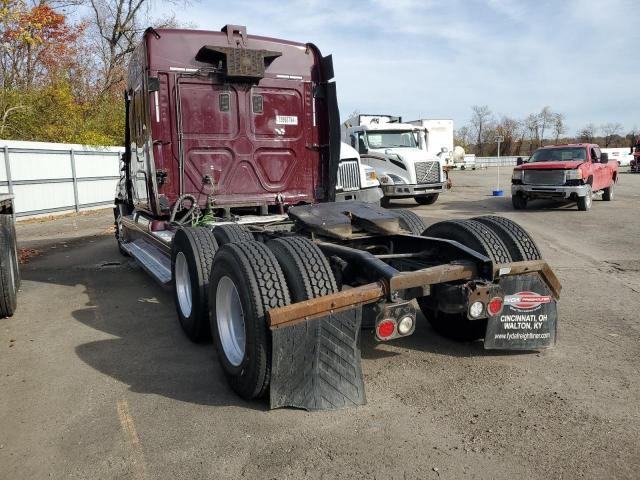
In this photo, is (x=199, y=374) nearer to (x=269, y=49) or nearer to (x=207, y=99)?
(x=207, y=99)

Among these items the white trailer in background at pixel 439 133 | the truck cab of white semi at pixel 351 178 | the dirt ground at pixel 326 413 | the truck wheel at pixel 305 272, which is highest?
the white trailer in background at pixel 439 133

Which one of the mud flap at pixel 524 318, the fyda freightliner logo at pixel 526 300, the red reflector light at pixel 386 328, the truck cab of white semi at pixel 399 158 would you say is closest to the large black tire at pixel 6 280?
the red reflector light at pixel 386 328

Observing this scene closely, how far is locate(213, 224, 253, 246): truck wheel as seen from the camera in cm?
489

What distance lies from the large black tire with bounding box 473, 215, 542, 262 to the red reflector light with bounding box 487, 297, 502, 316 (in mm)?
531

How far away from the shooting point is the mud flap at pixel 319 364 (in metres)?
3.21

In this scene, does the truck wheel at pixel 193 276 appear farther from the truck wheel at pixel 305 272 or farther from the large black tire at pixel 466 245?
the large black tire at pixel 466 245

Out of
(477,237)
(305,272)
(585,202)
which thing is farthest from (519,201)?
(305,272)

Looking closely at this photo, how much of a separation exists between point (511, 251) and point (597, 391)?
1.18 metres

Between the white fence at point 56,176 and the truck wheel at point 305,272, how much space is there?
46.2ft

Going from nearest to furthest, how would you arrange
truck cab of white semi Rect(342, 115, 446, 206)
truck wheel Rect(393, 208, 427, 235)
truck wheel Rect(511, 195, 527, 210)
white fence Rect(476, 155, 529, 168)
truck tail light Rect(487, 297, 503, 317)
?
truck tail light Rect(487, 297, 503, 317), truck wheel Rect(393, 208, 427, 235), truck wheel Rect(511, 195, 527, 210), truck cab of white semi Rect(342, 115, 446, 206), white fence Rect(476, 155, 529, 168)

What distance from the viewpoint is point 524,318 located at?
159 inches

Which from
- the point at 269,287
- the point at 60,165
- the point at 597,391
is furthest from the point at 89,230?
the point at 597,391

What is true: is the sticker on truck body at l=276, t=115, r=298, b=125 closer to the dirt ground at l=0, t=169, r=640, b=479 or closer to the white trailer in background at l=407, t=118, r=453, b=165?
the dirt ground at l=0, t=169, r=640, b=479

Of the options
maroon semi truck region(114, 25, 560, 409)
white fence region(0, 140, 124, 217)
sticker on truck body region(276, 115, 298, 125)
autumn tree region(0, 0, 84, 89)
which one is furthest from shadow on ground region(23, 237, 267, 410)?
autumn tree region(0, 0, 84, 89)
